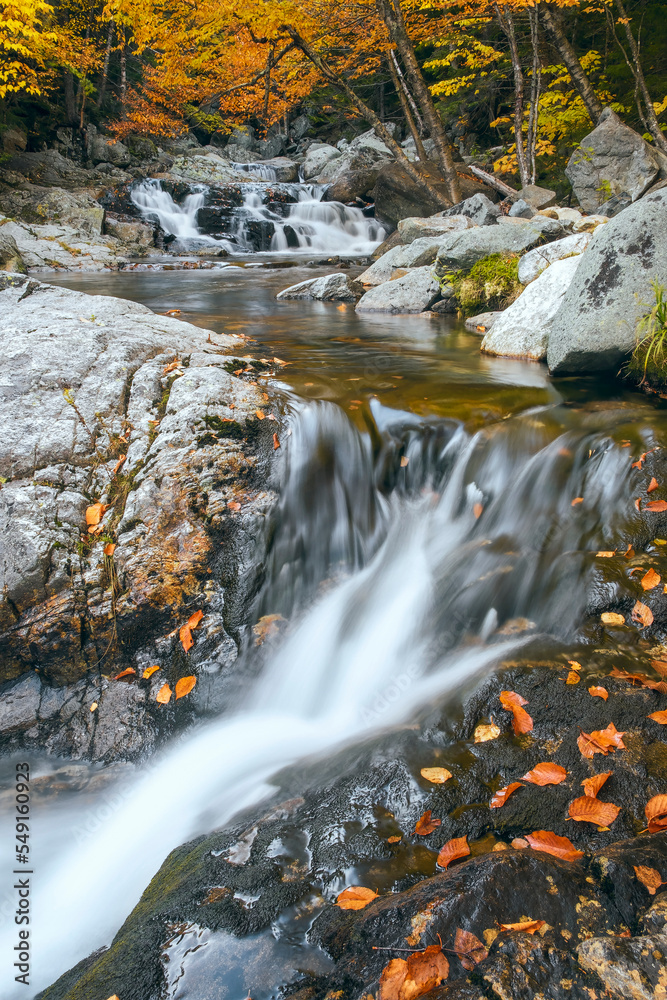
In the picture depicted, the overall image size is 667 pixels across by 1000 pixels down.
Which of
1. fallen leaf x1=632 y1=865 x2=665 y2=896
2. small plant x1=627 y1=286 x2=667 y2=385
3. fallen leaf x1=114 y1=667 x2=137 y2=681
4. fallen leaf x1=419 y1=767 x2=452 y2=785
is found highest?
small plant x1=627 y1=286 x2=667 y2=385

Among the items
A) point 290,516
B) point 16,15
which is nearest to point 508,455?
point 290,516

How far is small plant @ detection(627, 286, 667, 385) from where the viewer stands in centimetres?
448

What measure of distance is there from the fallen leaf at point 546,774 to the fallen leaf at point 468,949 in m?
0.73

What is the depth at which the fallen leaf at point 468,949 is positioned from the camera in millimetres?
1371

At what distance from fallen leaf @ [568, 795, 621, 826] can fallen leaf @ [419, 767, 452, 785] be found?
1.48ft

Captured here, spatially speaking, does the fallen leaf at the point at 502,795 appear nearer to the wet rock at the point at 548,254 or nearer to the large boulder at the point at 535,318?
the large boulder at the point at 535,318

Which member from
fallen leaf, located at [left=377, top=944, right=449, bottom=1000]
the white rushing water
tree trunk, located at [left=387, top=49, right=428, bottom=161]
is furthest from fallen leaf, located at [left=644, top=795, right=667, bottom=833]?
the white rushing water

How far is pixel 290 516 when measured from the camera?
3.83 metres

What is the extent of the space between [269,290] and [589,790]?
11.6 meters

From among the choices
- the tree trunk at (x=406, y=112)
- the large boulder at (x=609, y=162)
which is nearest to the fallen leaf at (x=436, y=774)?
the large boulder at (x=609, y=162)

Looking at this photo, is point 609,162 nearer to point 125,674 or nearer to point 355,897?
point 125,674

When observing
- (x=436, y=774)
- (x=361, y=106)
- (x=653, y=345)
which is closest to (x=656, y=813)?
(x=436, y=774)

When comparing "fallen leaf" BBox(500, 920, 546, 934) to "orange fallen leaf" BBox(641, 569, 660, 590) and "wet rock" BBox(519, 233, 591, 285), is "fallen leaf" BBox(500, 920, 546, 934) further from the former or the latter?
"wet rock" BBox(519, 233, 591, 285)

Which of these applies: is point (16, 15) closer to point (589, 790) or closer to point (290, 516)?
point (290, 516)
